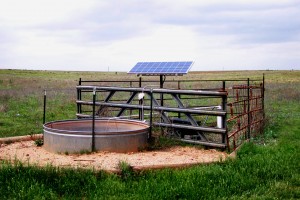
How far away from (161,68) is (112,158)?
5.45 meters

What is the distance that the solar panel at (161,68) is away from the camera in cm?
1208

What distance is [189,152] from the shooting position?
Result: 9125 millimetres

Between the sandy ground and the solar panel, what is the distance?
3.19 m

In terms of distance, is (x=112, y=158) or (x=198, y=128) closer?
(x=112, y=158)

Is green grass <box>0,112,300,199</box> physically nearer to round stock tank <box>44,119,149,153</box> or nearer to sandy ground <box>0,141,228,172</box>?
sandy ground <box>0,141,228,172</box>

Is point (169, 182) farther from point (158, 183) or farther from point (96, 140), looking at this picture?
point (96, 140)

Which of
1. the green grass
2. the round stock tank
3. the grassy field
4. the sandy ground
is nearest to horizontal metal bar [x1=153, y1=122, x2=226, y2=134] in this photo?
the sandy ground

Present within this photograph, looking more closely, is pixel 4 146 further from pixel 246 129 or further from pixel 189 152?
pixel 246 129

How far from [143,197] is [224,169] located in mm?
2037

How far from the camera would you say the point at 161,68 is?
42.9ft

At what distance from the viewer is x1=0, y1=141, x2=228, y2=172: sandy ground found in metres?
7.43

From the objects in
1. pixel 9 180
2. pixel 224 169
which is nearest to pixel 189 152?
pixel 224 169

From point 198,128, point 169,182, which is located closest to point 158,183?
point 169,182

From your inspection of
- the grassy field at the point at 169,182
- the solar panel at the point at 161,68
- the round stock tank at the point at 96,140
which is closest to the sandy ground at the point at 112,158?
the round stock tank at the point at 96,140
